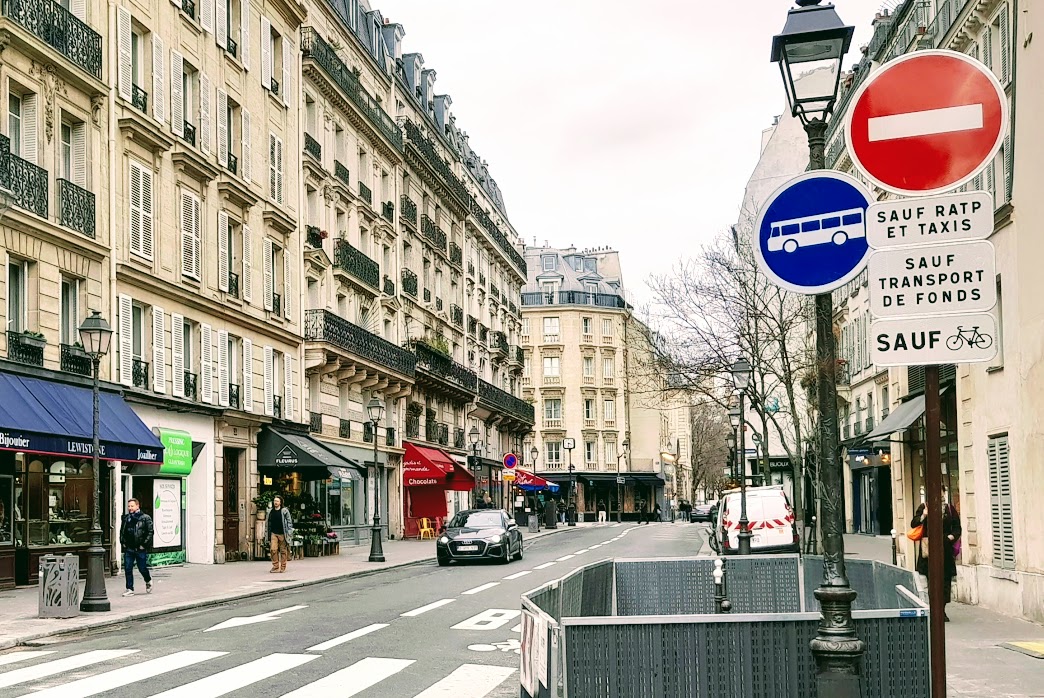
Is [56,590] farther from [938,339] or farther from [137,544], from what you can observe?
[938,339]

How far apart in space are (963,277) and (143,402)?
24.2 meters

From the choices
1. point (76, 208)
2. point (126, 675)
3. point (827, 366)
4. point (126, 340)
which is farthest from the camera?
point (126, 340)

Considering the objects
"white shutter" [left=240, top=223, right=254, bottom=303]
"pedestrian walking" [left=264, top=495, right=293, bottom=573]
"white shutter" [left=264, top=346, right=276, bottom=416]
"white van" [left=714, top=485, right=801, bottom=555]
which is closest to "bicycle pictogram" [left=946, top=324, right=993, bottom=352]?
"pedestrian walking" [left=264, top=495, right=293, bottom=573]

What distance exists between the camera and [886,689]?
6906mm

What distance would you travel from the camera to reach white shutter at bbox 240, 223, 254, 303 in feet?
111

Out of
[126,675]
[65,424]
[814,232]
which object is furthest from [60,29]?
[814,232]

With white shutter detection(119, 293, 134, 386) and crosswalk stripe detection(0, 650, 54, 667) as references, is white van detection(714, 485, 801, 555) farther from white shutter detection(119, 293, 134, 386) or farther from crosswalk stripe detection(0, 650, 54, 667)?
crosswalk stripe detection(0, 650, 54, 667)

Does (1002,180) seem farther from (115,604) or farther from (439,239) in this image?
(439,239)

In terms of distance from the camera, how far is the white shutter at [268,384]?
115 feet

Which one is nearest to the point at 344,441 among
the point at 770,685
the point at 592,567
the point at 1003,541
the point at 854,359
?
the point at 854,359

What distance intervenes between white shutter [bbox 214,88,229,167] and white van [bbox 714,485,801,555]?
15967mm

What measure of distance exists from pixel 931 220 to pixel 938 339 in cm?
53

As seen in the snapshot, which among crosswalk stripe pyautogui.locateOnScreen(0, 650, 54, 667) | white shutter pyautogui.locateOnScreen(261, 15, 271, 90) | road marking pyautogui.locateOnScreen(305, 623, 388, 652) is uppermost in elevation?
white shutter pyautogui.locateOnScreen(261, 15, 271, 90)

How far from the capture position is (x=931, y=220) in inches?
204
